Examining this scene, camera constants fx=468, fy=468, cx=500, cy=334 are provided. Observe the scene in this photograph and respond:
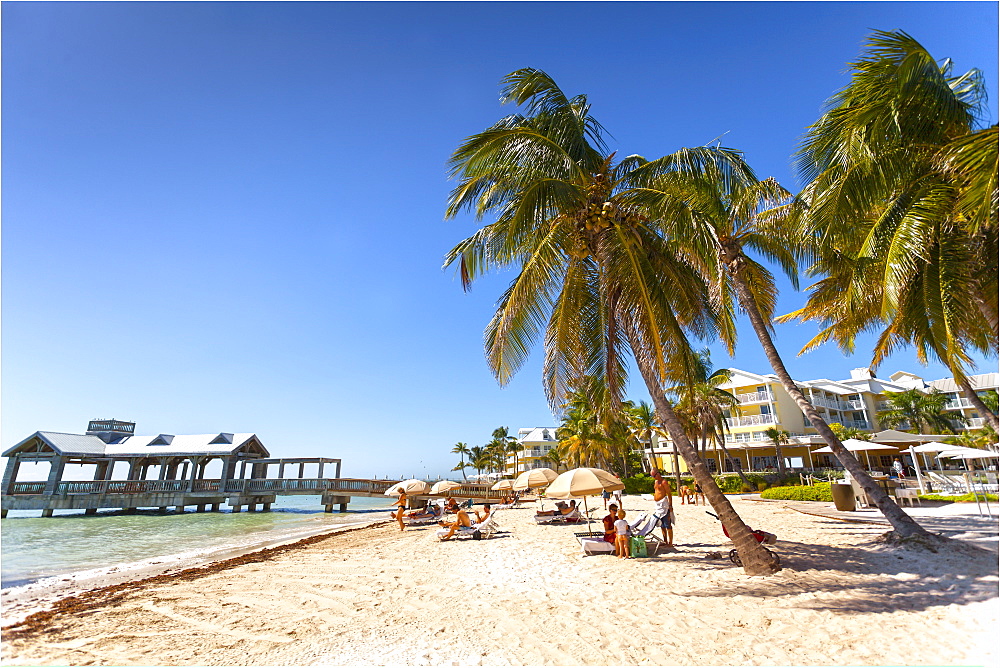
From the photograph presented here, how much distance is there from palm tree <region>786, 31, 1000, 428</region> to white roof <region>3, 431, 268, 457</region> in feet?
124

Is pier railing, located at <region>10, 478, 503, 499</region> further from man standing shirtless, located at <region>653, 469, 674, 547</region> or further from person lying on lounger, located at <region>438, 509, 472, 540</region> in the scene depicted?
man standing shirtless, located at <region>653, 469, 674, 547</region>

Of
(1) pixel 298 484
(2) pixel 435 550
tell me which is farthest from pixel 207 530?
(2) pixel 435 550

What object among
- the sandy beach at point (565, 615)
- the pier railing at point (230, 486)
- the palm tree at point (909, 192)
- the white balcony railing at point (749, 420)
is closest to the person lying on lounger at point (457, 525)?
the sandy beach at point (565, 615)

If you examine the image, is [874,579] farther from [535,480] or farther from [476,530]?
[535,480]

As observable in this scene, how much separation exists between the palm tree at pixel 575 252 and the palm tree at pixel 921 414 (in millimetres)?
46429

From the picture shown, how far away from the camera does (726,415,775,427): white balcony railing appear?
4369 cm

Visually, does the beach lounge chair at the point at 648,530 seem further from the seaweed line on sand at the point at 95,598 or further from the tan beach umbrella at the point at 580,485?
the seaweed line on sand at the point at 95,598

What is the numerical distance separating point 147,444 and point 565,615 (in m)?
41.6

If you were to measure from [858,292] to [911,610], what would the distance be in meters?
5.95

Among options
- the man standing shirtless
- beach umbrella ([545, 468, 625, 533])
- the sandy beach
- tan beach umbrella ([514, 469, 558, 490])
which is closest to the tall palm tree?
the sandy beach

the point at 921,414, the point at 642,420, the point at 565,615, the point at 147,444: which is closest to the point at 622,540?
the point at 565,615

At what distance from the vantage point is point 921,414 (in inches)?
1670

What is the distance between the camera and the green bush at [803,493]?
68.0ft

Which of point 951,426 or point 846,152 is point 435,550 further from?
point 951,426
